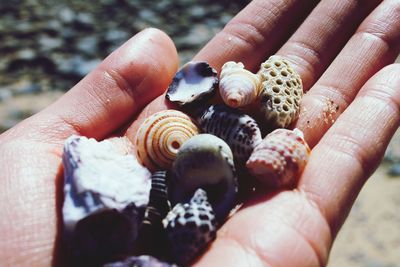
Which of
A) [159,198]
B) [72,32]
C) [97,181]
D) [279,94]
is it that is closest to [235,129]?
[279,94]

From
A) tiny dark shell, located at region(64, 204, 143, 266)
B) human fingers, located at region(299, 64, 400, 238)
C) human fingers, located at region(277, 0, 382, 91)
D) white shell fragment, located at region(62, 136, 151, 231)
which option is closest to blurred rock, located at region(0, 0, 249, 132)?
human fingers, located at region(277, 0, 382, 91)

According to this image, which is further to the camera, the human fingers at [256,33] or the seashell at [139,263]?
the human fingers at [256,33]

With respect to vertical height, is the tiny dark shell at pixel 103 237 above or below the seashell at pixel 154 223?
above

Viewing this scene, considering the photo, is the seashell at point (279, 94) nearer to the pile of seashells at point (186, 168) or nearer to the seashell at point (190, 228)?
the pile of seashells at point (186, 168)

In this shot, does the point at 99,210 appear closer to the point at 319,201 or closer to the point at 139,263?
the point at 139,263

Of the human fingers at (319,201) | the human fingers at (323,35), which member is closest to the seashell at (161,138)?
the human fingers at (319,201)

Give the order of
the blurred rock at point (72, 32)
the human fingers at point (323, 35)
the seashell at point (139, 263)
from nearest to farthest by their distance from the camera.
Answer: the seashell at point (139, 263)
the human fingers at point (323, 35)
the blurred rock at point (72, 32)

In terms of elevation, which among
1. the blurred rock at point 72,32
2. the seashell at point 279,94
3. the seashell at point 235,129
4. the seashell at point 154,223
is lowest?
the blurred rock at point 72,32
